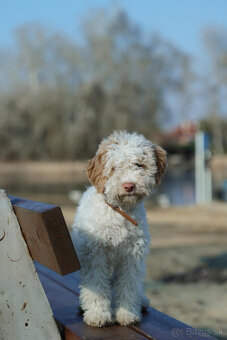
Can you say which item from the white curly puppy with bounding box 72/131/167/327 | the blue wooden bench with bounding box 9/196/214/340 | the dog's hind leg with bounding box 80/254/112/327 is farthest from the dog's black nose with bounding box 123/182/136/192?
the blue wooden bench with bounding box 9/196/214/340

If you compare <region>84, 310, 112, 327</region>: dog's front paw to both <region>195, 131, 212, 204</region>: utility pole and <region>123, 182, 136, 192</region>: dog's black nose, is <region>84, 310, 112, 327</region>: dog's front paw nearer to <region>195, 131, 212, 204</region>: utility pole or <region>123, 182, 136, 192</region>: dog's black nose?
<region>123, 182, 136, 192</region>: dog's black nose

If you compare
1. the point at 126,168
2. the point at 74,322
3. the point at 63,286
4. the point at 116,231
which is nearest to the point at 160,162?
the point at 126,168

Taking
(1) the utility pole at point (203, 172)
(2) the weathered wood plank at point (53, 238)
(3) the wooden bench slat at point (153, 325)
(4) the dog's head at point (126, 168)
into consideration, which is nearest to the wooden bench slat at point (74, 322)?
(3) the wooden bench slat at point (153, 325)

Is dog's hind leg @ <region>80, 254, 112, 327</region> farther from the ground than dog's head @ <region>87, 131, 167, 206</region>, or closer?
closer

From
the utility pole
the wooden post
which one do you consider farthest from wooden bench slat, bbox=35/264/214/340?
the utility pole

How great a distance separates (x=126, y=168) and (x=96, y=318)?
0.80 m

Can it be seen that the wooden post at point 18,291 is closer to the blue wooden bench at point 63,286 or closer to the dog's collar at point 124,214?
the blue wooden bench at point 63,286

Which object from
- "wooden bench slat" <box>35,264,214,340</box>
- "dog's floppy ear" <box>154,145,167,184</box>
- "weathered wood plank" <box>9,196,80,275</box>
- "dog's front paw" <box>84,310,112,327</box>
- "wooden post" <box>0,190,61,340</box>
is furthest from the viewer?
"dog's floppy ear" <box>154,145,167,184</box>

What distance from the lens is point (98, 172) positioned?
257 cm

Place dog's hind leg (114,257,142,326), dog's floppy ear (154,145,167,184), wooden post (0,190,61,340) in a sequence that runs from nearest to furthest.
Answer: wooden post (0,190,61,340) → dog's hind leg (114,257,142,326) → dog's floppy ear (154,145,167,184)

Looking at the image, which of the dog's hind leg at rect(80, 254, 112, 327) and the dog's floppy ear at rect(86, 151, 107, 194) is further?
the dog's floppy ear at rect(86, 151, 107, 194)

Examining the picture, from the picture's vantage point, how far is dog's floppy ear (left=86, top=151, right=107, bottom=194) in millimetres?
2547

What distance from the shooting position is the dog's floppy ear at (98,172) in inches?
100

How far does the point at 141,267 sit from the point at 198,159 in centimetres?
1579
